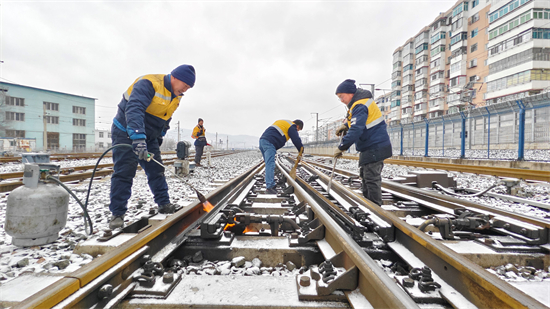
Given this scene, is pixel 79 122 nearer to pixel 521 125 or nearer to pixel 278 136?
pixel 278 136

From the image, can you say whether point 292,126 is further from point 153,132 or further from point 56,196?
point 56,196

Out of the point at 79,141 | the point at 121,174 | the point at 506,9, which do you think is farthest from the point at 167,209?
the point at 79,141

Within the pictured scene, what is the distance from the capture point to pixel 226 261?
6.44 feet

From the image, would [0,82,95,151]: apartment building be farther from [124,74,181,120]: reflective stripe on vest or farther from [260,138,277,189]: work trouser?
[124,74,181,120]: reflective stripe on vest

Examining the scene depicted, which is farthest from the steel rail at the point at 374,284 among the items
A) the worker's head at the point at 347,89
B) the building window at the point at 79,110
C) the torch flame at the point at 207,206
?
the building window at the point at 79,110

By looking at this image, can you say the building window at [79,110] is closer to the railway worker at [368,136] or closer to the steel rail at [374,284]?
the railway worker at [368,136]

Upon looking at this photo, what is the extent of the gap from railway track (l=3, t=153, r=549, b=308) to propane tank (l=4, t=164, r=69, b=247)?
62 cm

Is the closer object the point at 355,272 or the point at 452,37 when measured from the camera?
the point at 355,272

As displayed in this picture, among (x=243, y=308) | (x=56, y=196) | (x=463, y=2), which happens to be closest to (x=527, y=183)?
(x=243, y=308)

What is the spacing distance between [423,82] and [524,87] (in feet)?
70.9

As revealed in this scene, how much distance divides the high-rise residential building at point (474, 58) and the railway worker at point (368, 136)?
58.6ft

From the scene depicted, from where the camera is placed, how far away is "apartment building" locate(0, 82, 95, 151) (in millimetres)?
38469

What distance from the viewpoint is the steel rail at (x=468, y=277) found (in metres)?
1.18

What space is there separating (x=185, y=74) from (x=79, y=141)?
5280cm
